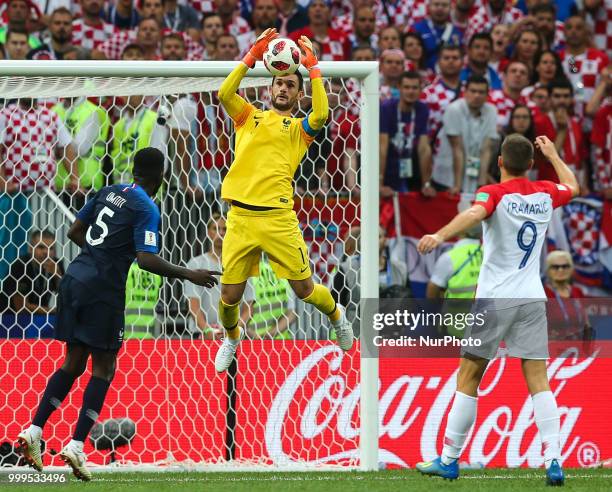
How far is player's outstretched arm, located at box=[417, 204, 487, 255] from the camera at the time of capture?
6.43 meters

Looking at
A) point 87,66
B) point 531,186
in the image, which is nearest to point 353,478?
point 531,186

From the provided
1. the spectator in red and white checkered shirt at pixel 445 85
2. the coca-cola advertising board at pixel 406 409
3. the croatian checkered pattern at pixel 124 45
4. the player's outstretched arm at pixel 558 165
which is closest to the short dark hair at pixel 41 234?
the coca-cola advertising board at pixel 406 409

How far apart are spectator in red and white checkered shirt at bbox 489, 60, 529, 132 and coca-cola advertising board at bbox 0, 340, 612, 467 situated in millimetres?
4282

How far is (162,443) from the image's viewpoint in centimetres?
855

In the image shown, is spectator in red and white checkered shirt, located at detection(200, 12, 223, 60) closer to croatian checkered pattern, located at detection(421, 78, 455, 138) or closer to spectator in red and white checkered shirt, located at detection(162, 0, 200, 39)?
spectator in red and white checkered shirt, located at detection(162, 0, 200, 39)

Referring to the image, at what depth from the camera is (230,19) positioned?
13305mm

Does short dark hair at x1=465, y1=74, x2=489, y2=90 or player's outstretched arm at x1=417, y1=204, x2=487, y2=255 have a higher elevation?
short dark hair at x1=465, y1=74, x2=489, y2=90

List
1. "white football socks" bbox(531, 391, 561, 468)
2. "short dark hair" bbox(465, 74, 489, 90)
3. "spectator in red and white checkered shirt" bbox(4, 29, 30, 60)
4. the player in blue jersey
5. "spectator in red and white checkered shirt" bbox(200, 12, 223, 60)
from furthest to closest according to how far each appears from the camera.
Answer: "spectator in red and white checkered shirt" bbox(200, 12, 223, 60) → "spectator in red and white checkered shirt" bbox(4, 29, 30, 60) → "short dark hair" bbox(465, 74, 489, 90) → the player in blue jersey → "white football socks" bbox(531, 391, 561, 468)

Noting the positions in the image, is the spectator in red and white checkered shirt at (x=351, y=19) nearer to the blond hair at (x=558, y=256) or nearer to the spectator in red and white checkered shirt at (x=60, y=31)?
the spectator in red and white checkered shirt at (x=60, y=31)

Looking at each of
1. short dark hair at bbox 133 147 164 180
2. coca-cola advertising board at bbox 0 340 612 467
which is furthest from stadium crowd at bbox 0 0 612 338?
short dark hair at bbox 133 147 164 180

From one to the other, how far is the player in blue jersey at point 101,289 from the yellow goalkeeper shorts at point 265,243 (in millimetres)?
530

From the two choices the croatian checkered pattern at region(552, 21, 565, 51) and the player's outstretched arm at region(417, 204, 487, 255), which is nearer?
the player's outstretched arm at region(417, 204, 487, 255)

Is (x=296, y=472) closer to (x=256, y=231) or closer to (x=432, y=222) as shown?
(x=256, y=231)

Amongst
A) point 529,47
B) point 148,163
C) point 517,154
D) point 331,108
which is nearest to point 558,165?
point 517,154
